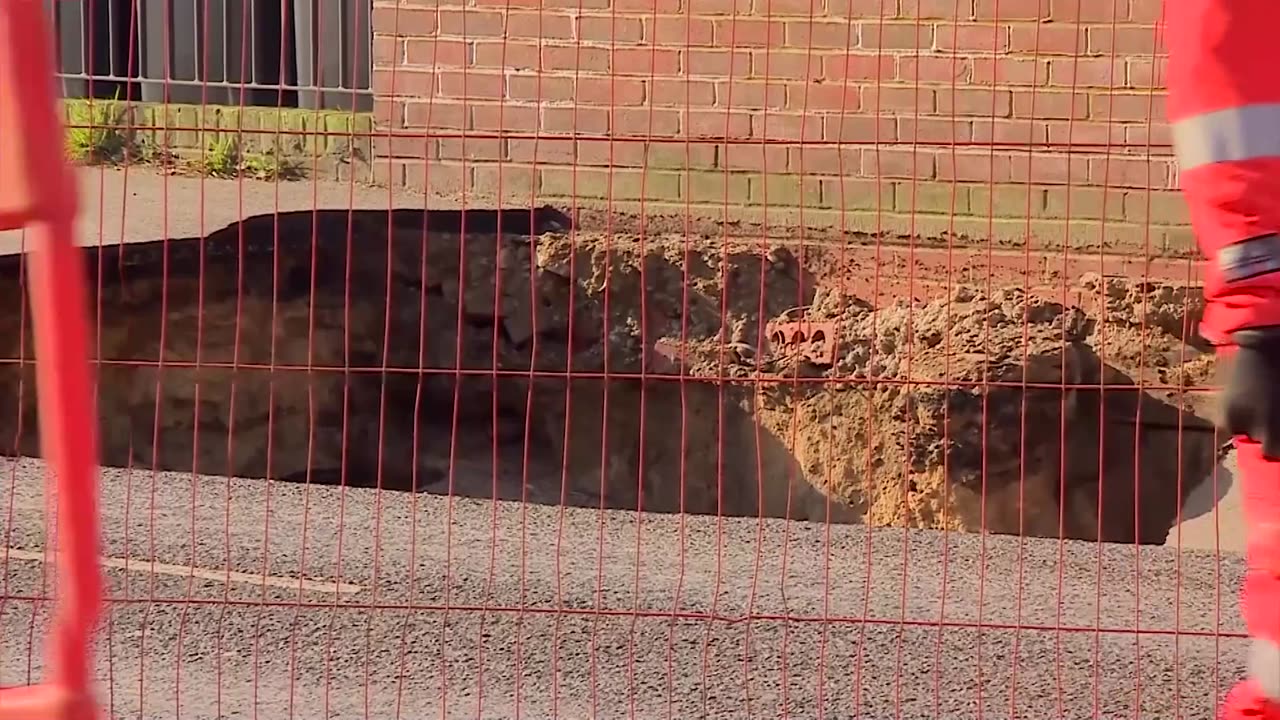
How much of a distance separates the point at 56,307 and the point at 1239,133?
5.19 ft

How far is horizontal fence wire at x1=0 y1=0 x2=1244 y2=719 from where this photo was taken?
604 centimetres

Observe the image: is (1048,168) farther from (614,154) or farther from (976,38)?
(614,154)

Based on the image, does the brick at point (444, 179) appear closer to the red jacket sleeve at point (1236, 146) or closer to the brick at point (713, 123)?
the brick at point (713, 123)

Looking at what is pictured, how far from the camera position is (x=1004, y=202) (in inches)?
316

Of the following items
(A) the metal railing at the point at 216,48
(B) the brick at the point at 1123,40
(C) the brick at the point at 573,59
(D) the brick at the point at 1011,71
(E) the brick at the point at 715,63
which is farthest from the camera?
(A) the metal railing at the point at 216,48

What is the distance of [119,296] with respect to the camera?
7.86 m

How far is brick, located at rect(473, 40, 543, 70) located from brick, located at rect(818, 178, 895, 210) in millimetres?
1550

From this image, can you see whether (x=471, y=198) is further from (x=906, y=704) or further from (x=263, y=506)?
(x=906, y=704)

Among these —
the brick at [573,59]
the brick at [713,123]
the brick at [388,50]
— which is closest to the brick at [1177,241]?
the brick at [713,123]

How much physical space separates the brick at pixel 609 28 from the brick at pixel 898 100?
44.9 inches

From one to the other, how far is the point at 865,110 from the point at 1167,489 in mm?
2261

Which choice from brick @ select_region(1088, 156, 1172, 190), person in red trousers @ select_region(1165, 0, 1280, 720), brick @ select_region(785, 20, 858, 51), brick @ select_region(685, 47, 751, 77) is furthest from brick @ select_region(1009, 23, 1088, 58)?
person in red trousers @ select_region(1165, 0, 1280, 720)

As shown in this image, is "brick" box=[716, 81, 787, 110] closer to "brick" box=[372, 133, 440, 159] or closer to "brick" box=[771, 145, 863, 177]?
"brick" box=[771, 145, 863, 177]

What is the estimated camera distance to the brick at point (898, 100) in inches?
321
